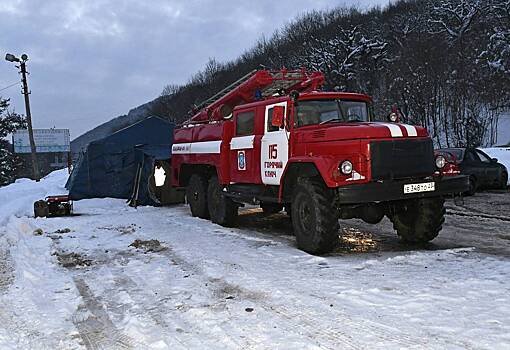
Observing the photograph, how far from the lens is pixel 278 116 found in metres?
8.04

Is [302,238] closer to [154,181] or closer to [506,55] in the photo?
[154,181]

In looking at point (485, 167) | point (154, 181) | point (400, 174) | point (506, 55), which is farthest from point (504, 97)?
point (400, 174)

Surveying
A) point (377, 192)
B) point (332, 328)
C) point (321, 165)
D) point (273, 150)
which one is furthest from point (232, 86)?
point (332, 328)

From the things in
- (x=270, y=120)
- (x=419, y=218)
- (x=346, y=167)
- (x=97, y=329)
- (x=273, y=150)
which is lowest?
(x=97, y=329)

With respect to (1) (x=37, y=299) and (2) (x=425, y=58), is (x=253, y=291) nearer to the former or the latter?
(1) (x=37, y=299)

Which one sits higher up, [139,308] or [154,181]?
[154,181]

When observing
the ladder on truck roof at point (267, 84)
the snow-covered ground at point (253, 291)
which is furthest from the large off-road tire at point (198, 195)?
the snow-covered ground at point (253, 291)

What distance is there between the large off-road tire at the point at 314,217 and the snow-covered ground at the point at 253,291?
263mm

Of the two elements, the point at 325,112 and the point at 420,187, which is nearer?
the point at 420,187

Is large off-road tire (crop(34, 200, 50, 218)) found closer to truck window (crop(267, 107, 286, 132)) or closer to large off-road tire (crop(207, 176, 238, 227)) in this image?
large off-road tire (crop(207, 176, 238, 227))

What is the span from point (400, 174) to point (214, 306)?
332 cm

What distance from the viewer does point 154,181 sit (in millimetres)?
14773

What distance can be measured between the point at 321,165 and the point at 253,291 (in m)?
2.20

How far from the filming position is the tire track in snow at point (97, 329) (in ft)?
13.8
